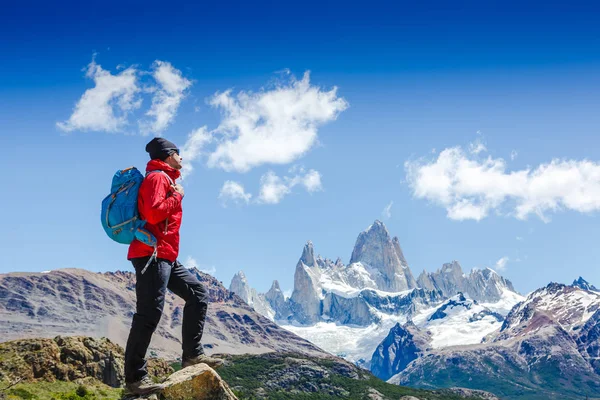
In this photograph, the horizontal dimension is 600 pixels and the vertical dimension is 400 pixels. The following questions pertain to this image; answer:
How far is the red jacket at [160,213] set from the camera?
1109 centimetres

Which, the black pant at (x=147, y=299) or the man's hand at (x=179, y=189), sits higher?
the man's hand at (x=179, y=189)

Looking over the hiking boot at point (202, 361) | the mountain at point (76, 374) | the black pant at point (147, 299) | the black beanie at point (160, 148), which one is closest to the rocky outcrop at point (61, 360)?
the mountain at point (76, 374)

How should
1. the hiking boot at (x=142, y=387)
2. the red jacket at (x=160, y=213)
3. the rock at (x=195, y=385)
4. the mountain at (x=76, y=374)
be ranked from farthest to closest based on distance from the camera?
the mountain at (x=76, y=374) → the rock at (x=195, y=385) → the hiking boot at (x=142, y=387) → the red jacket at (x=160, y=213)

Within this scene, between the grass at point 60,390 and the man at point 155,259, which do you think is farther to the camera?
the grass at point 60,390

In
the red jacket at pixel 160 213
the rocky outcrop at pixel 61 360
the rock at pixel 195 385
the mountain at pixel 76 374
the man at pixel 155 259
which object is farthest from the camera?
the rocky outcrop at pixel 61 360

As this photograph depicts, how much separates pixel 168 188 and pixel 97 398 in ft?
53.1

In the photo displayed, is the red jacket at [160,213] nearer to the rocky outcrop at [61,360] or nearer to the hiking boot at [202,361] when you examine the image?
the hiking boot at [202,361]

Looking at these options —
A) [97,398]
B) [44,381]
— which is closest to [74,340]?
[44,381]

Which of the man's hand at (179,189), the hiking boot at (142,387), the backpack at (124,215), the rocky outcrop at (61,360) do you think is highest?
the man's hand at (179,189)

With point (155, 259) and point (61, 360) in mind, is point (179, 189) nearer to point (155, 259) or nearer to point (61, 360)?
point (155, 259)

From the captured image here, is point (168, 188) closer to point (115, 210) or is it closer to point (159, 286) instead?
point (115, 210)

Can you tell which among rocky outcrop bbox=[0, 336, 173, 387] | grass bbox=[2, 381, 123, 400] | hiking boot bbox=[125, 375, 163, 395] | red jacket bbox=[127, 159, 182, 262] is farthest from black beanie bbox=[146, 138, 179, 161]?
rocky outcrop bbox=[0, 336, 173, 387]

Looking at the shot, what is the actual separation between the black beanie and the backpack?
2.83ft

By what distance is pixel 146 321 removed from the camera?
11.4m
